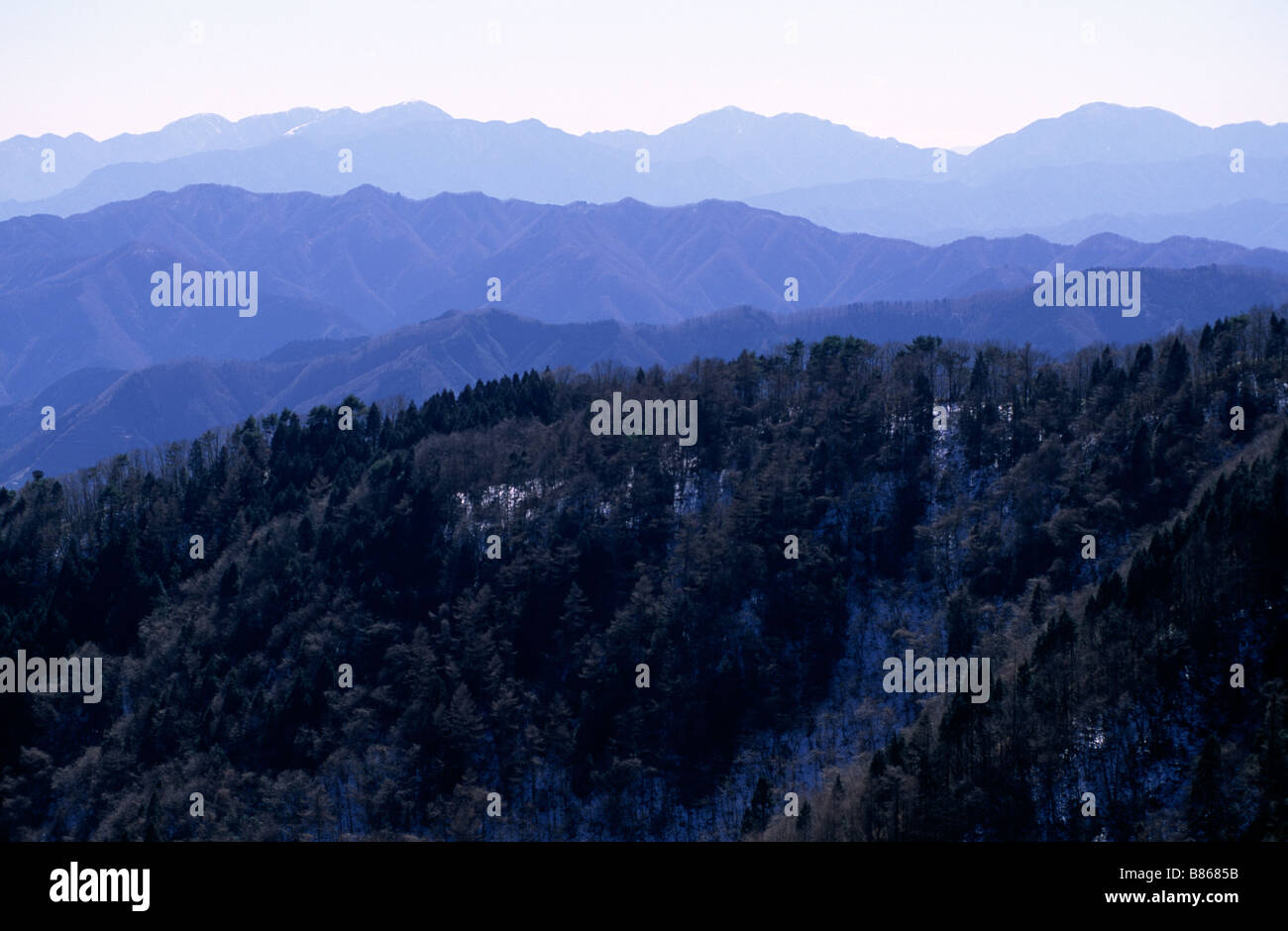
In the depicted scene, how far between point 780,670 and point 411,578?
35.3 metres

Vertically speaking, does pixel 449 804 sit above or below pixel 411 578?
below

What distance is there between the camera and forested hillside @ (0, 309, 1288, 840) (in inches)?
2840

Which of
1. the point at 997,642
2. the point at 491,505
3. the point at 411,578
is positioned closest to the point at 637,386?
the point at 491,505

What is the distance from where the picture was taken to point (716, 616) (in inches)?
3952

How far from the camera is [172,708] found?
328ft

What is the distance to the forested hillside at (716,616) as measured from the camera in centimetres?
7212

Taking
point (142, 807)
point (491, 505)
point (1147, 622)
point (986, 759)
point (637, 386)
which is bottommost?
point (142, 807)

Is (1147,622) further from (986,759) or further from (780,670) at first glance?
(780,670)
